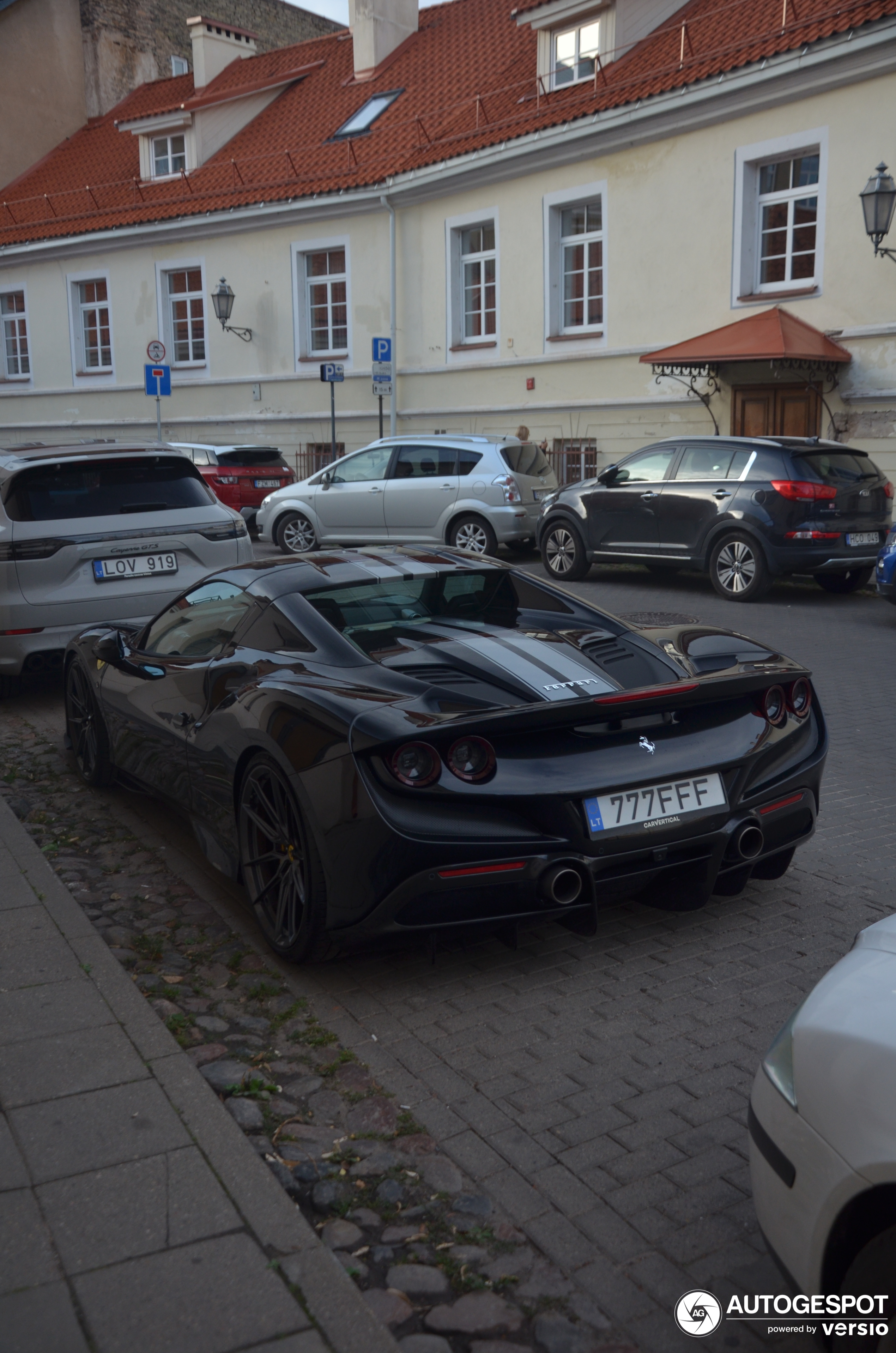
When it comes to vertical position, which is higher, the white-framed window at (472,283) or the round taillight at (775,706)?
the white-framed window at (472,283)

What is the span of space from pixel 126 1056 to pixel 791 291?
17.1 metres

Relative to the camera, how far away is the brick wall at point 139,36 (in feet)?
116

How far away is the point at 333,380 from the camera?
23.1 metres

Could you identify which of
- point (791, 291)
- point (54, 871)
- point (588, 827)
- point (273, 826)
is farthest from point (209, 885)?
point (791, 291)

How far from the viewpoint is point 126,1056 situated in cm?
342

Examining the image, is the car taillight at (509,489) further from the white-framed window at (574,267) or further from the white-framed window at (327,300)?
the white-framed window at (327,300)

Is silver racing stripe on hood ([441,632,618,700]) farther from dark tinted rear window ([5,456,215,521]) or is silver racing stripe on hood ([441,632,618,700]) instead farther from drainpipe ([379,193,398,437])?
drainpipe ([379,193,398,437])

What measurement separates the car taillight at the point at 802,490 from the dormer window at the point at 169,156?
22.6 m

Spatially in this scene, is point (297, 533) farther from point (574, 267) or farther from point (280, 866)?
point (280, 866)

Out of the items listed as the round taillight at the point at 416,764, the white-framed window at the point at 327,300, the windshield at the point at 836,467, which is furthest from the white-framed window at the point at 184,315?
the round taillight at the point at 416,764

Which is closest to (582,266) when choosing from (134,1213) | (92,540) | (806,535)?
(806,535)

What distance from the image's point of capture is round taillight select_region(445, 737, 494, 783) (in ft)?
12.3

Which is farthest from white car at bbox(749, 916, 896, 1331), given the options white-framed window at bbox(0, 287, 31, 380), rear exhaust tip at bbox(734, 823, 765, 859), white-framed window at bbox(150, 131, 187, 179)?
white-framed window at bbox(0, 287, 31, 380)

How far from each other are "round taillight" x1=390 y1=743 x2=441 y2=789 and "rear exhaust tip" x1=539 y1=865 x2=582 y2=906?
1.47 feet
